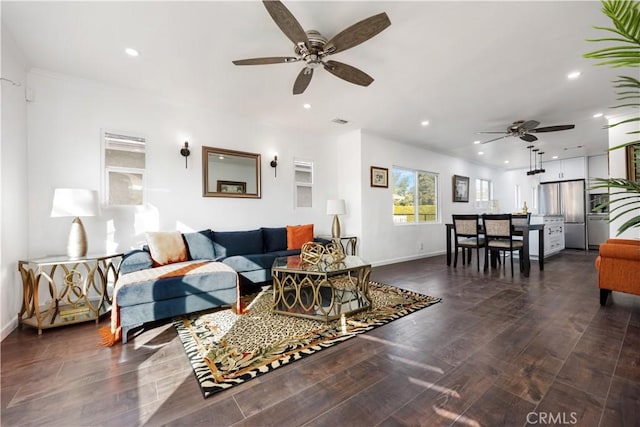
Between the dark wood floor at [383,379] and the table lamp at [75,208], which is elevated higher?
the table lamp at [75,208]

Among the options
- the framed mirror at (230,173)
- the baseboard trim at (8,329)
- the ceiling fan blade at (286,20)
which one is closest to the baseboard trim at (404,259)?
the framed mirror at (230,173)

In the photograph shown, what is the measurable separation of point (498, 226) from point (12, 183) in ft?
21.1

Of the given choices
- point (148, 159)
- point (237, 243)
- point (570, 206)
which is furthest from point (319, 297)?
point (570, 206)

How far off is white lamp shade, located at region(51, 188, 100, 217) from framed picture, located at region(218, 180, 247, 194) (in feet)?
5.51

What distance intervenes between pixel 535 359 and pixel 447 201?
18.3 feet

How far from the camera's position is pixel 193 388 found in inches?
71.4

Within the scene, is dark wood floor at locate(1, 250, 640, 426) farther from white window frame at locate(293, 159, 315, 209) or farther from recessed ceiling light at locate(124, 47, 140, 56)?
white window frame at locate(293, 159, 315, 209)

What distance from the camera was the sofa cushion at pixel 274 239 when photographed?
452cm

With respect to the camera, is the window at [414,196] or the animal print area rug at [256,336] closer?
the animal print area rug at [256,336]

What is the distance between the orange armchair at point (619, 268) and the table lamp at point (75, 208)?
5.46 m

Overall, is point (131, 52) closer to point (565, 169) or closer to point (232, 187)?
point (232, 187)

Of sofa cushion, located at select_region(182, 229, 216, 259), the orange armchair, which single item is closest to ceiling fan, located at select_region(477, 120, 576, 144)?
the orange armchair

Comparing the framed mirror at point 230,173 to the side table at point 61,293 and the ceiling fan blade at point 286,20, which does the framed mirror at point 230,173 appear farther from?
the ceiling fan blade at point 286,20

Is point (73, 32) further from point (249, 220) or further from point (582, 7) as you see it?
point (582, 7)
